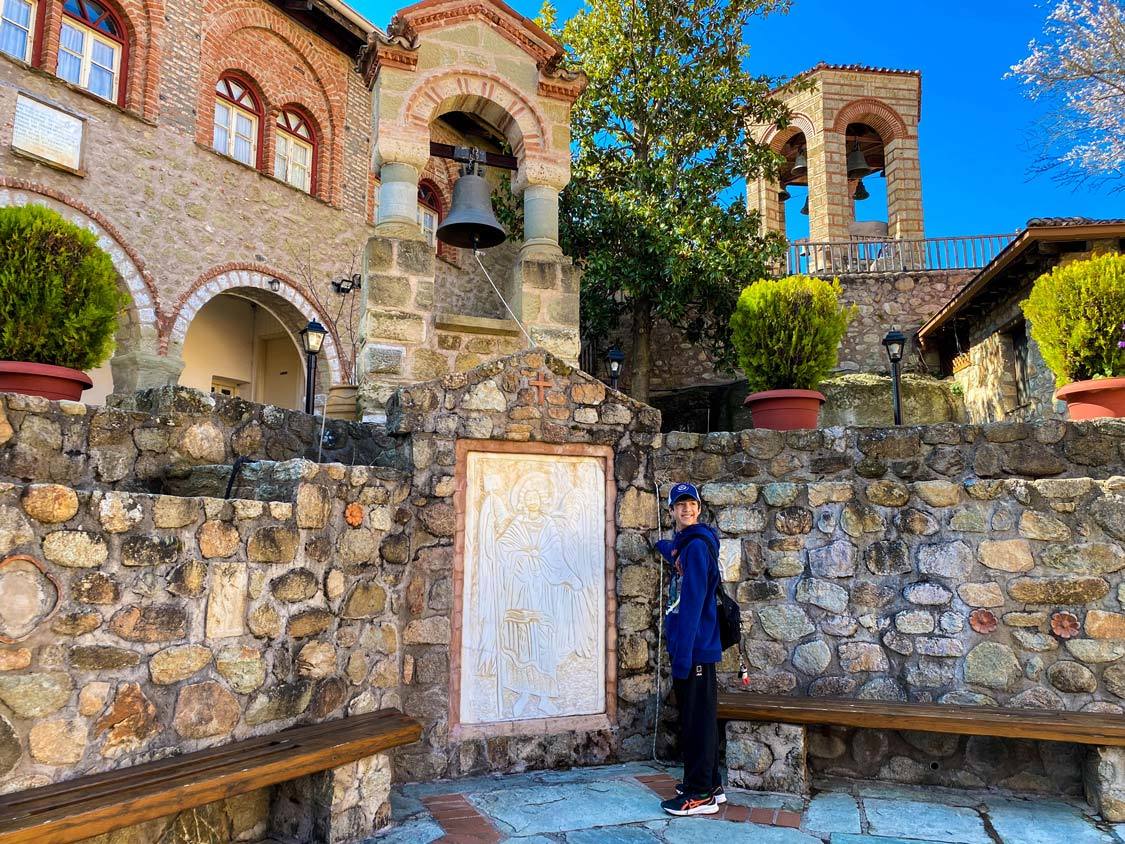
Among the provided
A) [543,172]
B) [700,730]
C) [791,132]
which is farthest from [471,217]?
[791,132]

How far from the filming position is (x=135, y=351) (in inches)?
337

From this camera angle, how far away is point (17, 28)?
7.85 metres

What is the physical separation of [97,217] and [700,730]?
332 inches

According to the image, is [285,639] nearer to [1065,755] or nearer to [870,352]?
[1065,755]

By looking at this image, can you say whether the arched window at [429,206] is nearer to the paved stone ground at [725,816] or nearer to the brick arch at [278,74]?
the brick arch at [278,74]

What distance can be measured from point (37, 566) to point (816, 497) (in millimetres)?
3470

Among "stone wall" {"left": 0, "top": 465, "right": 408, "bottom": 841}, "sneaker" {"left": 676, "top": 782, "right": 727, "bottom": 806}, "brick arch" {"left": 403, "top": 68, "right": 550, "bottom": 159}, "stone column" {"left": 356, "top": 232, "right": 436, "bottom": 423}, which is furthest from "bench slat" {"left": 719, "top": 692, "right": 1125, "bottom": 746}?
"brick arch" {"left": 403, "top": 68, "right": 550, "bottom": 159}

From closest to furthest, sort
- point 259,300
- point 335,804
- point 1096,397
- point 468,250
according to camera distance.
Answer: point 335,804
point 1096,397
point 259,300
point 468,250

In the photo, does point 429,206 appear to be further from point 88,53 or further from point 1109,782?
point 1109,782

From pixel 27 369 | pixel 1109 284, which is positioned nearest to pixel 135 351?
pixel 27 369

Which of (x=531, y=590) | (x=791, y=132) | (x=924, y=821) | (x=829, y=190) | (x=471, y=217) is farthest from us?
(x=791, y=132)

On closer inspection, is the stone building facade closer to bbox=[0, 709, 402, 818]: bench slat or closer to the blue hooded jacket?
the blue hooded jacket

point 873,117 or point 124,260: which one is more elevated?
point 873,117

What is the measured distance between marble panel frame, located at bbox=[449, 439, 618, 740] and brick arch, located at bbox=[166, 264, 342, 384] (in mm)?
6637
